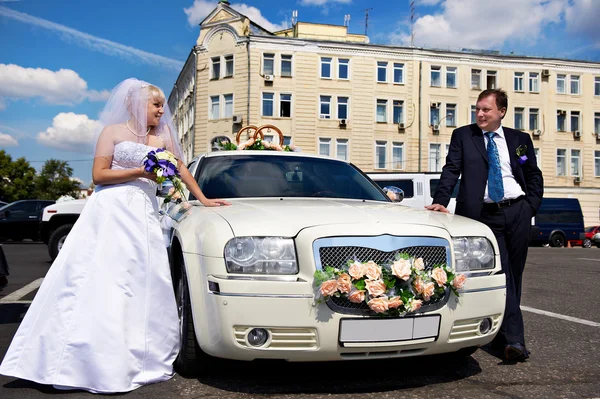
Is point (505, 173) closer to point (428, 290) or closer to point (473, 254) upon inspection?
point (473, 254)

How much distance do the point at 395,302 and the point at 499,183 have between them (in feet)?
5.46

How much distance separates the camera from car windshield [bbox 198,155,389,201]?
14.6 feet

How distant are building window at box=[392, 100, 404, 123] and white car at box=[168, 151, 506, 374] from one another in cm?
3888

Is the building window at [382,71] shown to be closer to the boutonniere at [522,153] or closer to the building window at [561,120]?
the building window at [561,120]

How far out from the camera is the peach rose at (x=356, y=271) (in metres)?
2.98

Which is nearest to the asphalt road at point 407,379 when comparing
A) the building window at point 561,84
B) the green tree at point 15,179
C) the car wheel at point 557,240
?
the car wheel at point 557,240

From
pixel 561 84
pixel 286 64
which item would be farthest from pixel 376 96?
pixel 561 84

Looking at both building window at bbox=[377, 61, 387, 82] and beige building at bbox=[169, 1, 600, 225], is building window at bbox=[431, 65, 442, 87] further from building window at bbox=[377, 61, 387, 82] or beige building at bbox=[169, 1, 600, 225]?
building window at bbox=[377, 61, 387, 82]

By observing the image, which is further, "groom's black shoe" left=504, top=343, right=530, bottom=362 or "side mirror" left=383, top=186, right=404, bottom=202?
"side mirror" left=383, top=186, right=404, bottom=202

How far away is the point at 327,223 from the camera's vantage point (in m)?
3.19

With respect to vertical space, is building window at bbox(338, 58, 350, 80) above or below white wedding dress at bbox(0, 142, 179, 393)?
above

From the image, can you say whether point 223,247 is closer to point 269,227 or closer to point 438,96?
point 269,227

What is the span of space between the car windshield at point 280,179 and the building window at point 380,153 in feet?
120

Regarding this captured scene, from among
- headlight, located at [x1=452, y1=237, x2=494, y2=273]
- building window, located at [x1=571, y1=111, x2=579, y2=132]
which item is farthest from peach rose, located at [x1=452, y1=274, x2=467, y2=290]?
building window, located at [x1=571, y1=111, x2=579, y2=132]
